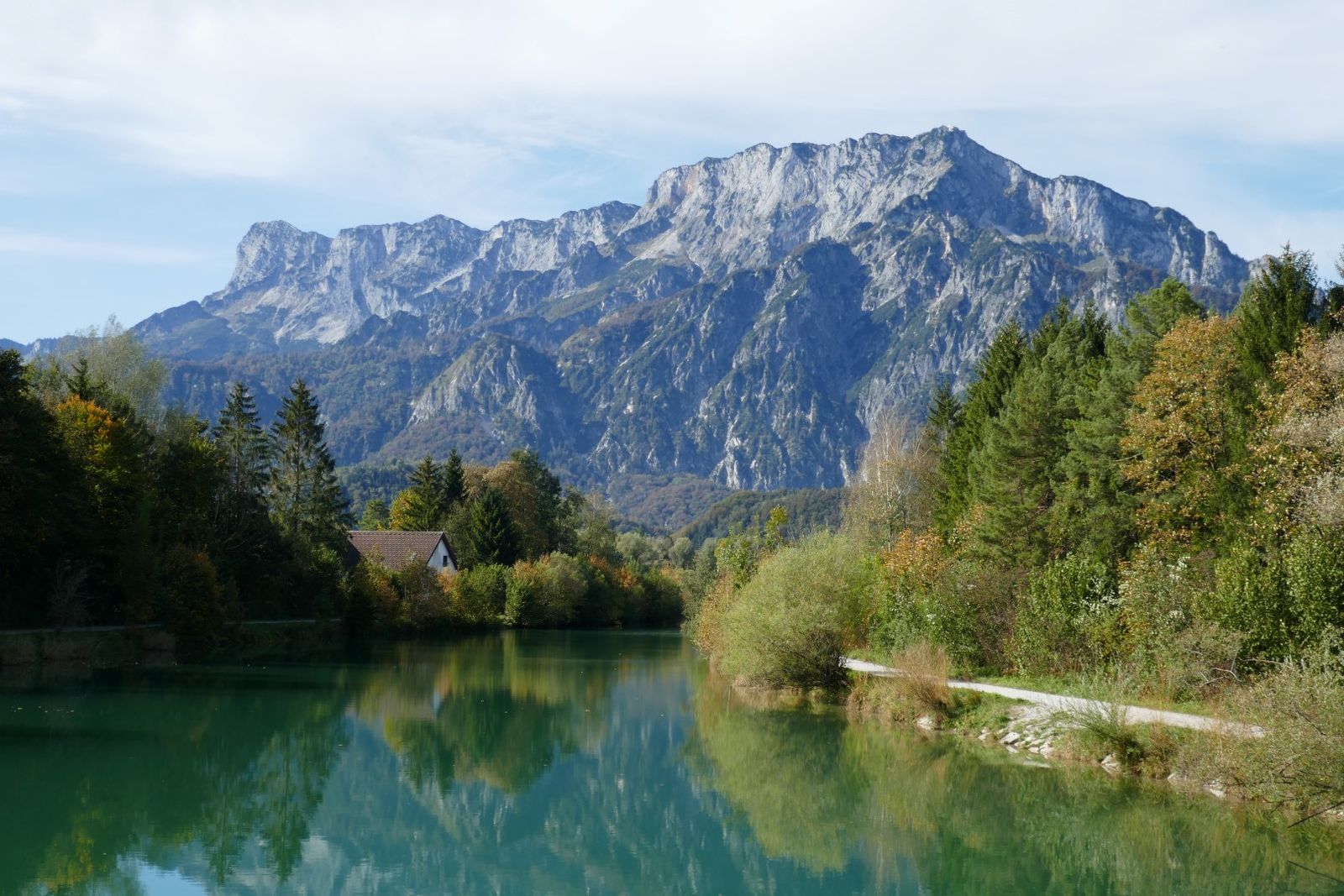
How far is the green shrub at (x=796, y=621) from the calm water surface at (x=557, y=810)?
8.54ft

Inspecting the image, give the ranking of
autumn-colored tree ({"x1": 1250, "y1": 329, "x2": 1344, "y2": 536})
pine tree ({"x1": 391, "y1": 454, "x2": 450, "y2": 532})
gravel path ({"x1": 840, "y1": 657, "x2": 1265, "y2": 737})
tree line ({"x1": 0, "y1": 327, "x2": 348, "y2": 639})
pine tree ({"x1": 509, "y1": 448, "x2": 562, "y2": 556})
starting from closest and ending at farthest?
gravel path ({"x1": 840, "y1": 657, "x2": 1265, "y2": 737}), autumn-colored tree ({"x1": 1250, "y1": 329, "x2": 1344, "y2": 536}), tree line ({"x1": 0, "y1": 327, "x2": 348, "y2": 639}), pine tree ({"x1": 391, "y1": 454, "x2": 450, "y2": 532}), pine tree ({"x1": 509, "y1": 448, "x2": 562, "y2": 556})

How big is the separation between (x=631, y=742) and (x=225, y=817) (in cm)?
1331

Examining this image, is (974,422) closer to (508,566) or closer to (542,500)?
(508,566)

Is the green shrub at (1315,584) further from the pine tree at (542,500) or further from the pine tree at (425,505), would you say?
the pine tree at (542,500)

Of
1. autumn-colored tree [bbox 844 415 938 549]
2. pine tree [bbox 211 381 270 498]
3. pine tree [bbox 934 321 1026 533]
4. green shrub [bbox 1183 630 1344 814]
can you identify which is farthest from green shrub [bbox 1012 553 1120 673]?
pine tree [bbox 211 381 270 498]

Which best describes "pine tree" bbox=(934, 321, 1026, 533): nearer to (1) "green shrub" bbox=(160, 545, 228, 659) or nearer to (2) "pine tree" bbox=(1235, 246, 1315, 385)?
(2) "pine tree" bbox=(1235, 246, 1315, 385)

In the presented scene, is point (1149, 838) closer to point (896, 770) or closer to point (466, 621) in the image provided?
point (896, 770)

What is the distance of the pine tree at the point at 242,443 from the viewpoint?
6838cm

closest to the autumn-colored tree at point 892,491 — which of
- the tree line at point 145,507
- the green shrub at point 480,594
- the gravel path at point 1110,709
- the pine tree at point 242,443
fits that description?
the green shrub at point 480,594

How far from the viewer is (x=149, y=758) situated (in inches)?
1070

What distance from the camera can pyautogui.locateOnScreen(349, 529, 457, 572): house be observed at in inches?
3497

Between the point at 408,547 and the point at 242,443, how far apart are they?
21.4 metres

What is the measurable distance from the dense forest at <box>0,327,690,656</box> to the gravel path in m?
30.0

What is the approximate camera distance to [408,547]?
297 ft
